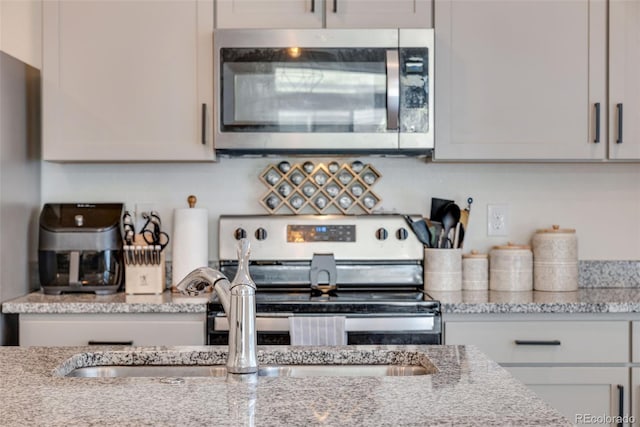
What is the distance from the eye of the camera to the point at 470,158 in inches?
105

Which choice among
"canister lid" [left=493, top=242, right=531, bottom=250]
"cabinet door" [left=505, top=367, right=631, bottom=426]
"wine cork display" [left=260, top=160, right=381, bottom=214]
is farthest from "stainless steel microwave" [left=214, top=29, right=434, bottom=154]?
"cabinet door" [left=505, top=367, right=631, bottom=426]

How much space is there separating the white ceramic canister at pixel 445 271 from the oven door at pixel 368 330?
0.41m

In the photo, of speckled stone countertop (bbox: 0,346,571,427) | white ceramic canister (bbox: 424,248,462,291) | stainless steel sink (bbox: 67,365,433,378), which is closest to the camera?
speckled stone countertop (bbox: 0,346,571,427)

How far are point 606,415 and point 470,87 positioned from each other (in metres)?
1.30

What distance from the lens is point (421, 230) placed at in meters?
2.85

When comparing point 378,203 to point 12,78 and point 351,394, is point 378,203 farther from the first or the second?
point 351,394

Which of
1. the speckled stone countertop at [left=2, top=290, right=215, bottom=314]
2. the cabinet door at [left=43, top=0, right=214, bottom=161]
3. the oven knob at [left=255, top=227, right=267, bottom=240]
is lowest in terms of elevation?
the speckled stone countertop at [left=2, top=290, right=215, bottom=314]

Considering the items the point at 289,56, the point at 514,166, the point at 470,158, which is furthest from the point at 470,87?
the point at 289,56

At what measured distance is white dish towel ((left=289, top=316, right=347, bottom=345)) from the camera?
2291mm

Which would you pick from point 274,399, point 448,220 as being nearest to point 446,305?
point 448,220

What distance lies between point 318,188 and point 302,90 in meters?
0.51

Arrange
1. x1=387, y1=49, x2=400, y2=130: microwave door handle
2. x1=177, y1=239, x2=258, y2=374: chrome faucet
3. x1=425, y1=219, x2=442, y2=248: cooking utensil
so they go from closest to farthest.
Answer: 1. x1=177, y1=239, x2=258, y2=374: chrome faucet
2. x1=387, y1=49, x2=400, y2=130: microwave door handle
3. x1=425, y1=219, x2=442, y2=248: cooking utensil

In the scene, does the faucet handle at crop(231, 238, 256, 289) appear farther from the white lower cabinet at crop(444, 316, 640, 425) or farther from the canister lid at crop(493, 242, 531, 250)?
the canister lid at crop(493, 242, 531, 250)

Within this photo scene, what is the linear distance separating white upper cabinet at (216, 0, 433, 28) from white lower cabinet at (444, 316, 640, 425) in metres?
1.18
